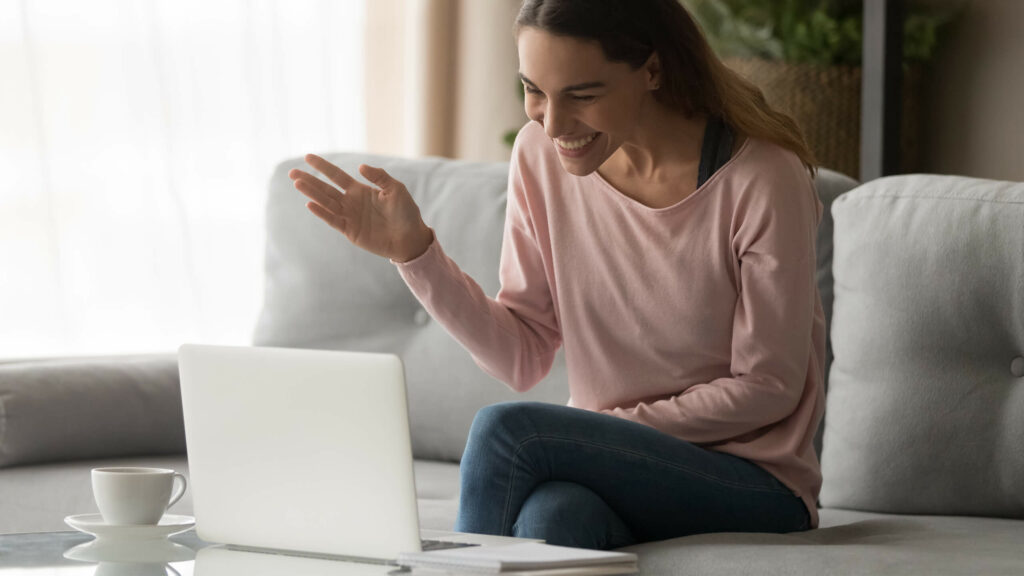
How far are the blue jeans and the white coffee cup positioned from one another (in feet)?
0.96

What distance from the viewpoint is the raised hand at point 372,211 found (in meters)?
1.38

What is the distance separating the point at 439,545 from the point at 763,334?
50 centimetres

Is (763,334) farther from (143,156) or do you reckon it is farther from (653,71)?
(143,156)

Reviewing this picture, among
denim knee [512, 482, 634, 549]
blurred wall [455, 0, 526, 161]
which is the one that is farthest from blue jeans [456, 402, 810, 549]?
blurred wall [455, 0, 526, 161]

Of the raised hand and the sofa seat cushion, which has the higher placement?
the raised hand

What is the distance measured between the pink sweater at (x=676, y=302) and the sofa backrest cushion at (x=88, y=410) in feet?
2.14

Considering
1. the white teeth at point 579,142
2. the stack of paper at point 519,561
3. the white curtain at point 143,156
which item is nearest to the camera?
the stack of paper at point 519,561

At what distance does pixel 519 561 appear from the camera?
34.8 inches

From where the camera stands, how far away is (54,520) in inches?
60.4

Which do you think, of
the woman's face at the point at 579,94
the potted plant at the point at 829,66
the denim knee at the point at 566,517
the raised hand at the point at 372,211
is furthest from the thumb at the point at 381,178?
the potted plant at the point at 829,66

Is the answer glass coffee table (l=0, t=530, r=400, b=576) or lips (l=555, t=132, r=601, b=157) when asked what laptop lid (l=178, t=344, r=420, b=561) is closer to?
glass coffee table (l=0, t=530, r=400, b=576)

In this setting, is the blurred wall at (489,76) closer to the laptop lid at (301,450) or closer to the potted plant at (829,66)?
the potted plant at (829,66)

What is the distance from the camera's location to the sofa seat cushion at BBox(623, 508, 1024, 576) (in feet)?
3.81

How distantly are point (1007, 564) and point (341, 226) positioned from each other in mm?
766
